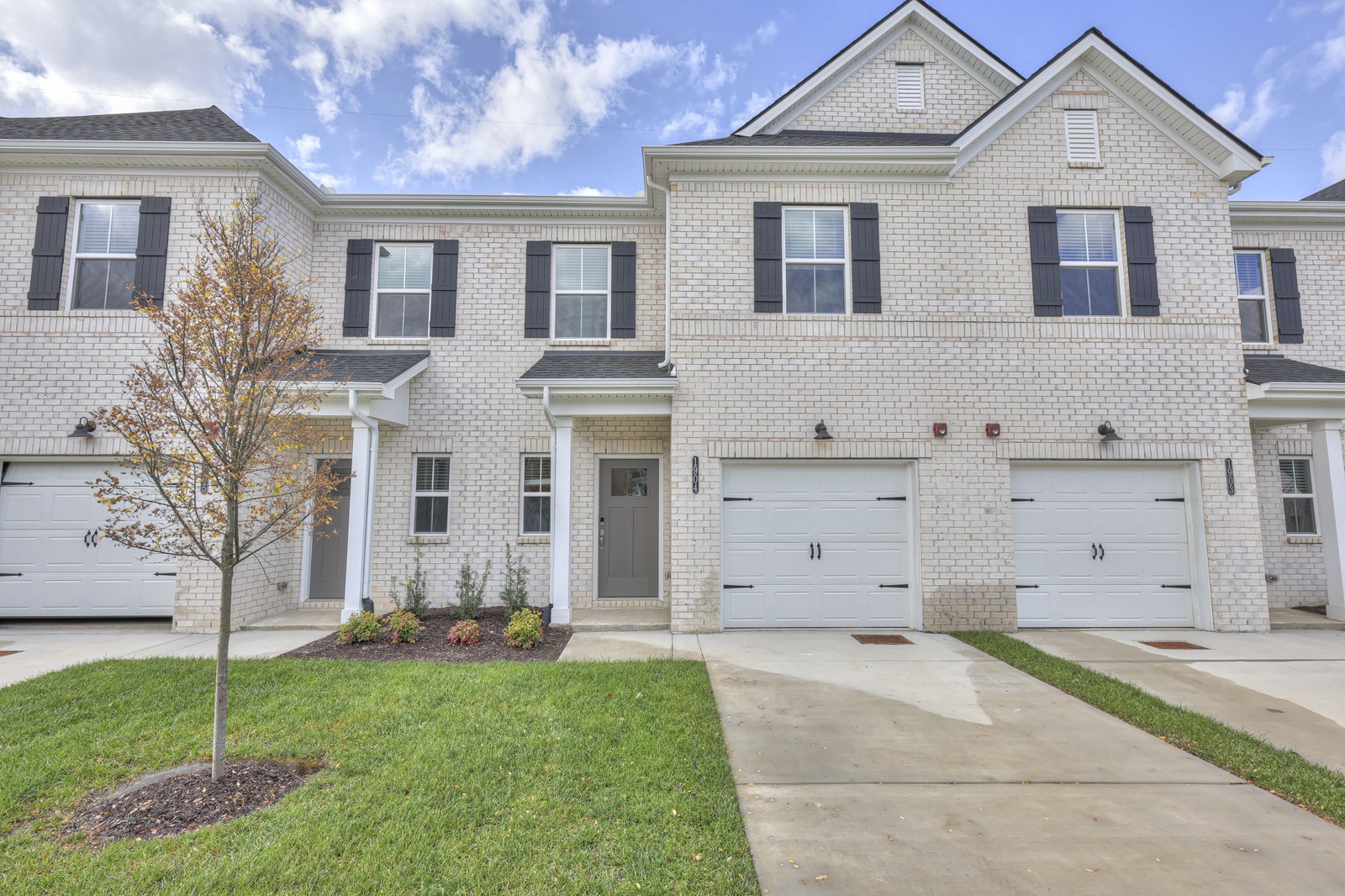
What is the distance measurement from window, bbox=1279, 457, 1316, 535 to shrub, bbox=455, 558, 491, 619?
12.7m

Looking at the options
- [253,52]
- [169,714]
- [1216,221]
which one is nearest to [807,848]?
[169,714]

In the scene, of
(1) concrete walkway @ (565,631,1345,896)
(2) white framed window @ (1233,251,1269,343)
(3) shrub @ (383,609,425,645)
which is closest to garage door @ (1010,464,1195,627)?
(1) concrete walkway @ (565,631,1345,896)

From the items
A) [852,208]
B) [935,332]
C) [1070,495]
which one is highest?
[852,208]

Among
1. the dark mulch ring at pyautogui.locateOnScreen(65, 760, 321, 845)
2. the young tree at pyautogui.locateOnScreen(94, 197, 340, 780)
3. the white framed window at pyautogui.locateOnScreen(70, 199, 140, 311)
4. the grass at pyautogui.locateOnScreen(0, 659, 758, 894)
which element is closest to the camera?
the grass at pyautogui.locateOnScreen(0, 659, 758, 894)

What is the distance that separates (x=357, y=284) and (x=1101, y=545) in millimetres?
11966

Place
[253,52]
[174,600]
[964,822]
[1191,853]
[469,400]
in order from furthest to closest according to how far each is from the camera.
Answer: [253,52], [469,400], [174,600], [964,822], [1191,853]

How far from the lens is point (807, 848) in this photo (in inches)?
122

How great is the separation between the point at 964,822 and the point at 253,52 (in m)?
18.8

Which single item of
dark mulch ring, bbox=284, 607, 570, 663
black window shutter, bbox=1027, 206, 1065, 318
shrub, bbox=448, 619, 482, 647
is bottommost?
dark mulch ring, bbox=284, 607, 570, 663

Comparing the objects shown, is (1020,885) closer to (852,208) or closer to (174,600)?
(852,208)

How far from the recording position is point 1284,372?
879 centimetres

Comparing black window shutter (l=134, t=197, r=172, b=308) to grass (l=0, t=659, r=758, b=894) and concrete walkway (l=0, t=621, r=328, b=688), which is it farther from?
grass (l=0, t=659, r=758, b=894)

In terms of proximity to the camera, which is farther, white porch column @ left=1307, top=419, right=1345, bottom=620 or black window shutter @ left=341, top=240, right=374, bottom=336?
black window shutter @ left=341, top=240, right=374, bottom=336

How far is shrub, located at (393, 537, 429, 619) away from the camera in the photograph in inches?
351
